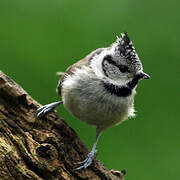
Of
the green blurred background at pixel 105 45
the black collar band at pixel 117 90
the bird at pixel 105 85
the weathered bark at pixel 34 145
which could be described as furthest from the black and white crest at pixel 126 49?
the weathered bark at pixel 34 145

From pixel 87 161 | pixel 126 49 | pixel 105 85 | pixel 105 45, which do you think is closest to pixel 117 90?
pixel 105 85

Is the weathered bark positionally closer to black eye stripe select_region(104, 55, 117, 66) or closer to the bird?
the bird

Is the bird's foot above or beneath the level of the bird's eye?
beneath

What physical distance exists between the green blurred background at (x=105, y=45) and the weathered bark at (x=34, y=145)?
0.96m

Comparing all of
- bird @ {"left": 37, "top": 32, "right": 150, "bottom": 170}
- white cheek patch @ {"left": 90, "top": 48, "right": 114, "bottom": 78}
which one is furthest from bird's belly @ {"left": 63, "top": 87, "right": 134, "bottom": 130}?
white cheek patch @ {"left": 90, "top": 48, "right": 114, "bottom": 78}

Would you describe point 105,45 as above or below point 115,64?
above

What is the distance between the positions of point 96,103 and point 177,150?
1.43m

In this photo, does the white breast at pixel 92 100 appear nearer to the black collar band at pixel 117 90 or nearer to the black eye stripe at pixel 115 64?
the black collar band at pixel 117 90

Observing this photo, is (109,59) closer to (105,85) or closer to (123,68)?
(123,68)

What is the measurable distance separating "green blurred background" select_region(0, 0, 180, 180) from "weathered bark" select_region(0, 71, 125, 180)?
96 centimetres

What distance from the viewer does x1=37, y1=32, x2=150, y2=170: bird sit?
13.6 feet

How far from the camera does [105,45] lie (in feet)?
16.9

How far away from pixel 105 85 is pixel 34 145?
1.04m

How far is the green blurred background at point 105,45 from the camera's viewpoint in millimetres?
4957
